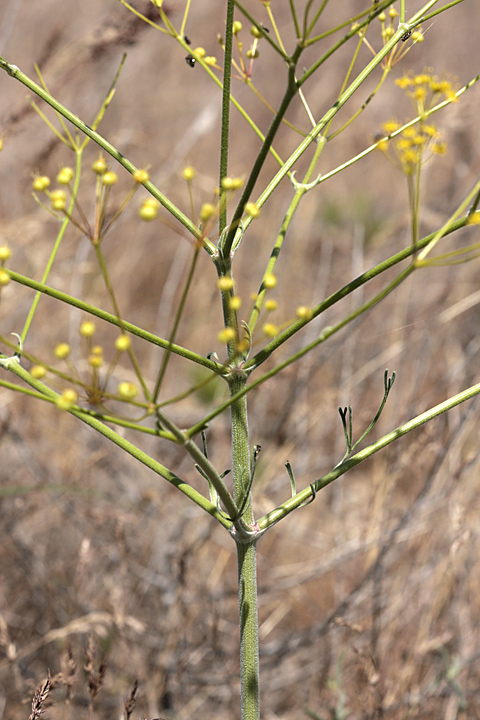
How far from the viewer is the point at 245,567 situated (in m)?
1.40

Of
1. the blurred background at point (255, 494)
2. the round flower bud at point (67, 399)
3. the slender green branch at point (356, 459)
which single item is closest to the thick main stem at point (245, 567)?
the slender green branch at point (356, 459)

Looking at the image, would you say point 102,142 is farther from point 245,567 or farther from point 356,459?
point 245,567

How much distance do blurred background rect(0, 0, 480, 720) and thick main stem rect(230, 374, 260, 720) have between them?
2.28 ft

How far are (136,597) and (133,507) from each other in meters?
0.48

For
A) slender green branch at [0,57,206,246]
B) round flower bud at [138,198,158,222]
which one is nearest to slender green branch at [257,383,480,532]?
slender green branch at [0,57,206,246]

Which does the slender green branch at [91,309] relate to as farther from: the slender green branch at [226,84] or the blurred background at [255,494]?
the blurred background at [255,494]

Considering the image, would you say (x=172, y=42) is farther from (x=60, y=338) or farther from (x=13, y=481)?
(x=13, y=481)

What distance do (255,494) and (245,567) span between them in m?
1.59

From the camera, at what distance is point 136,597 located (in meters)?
3.34

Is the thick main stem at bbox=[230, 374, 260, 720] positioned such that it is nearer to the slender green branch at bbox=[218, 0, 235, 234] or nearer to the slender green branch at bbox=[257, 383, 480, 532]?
the slender green branch at bbox=[257, 383, 480, 532]

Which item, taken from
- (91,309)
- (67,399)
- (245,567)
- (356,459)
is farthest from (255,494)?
(67,399)

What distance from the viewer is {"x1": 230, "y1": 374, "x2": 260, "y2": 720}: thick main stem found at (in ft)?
4.46

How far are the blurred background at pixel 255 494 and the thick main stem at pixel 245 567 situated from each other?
0.69m

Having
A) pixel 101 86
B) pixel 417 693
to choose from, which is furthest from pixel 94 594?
pixel 101 86
